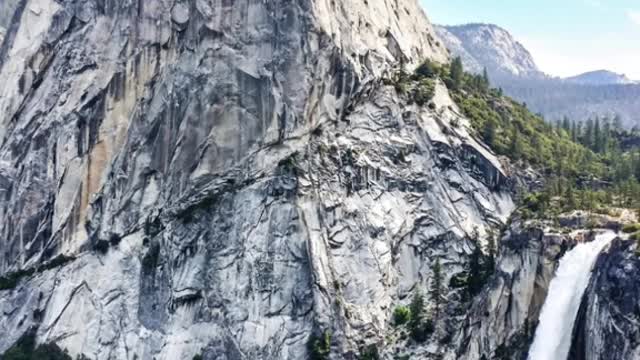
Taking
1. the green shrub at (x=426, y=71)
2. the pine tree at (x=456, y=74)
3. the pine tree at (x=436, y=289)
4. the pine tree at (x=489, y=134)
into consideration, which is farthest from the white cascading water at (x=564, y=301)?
the pine tree at (x=456, y=74)

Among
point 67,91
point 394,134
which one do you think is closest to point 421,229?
point 394,134

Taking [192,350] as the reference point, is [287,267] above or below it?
above

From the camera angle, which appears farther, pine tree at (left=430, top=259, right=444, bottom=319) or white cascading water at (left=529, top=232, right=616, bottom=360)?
pine tree at (left=430, top=259, right=444, bottom=319)

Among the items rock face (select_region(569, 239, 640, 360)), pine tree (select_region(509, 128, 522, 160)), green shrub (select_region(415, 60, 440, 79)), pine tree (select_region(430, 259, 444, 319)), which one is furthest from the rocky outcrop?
green shrub (select_region(415, 60, 440, 79))

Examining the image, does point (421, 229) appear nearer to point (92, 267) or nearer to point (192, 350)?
point (192, 350)

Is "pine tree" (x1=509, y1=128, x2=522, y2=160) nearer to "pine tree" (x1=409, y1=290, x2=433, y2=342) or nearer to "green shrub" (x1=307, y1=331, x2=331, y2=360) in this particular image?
"pine tree" (x1=409, y1=290, x2=433, y2=342)

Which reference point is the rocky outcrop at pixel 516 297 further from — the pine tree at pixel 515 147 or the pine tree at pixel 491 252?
the pine tree at pixel 515 147

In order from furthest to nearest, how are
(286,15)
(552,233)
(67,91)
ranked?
1. (67,91)
2. (286,15)
3. (552,233)
